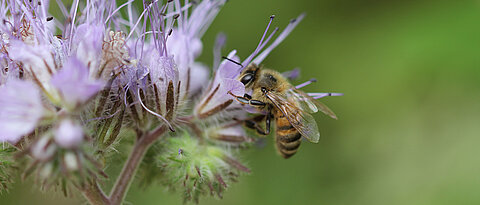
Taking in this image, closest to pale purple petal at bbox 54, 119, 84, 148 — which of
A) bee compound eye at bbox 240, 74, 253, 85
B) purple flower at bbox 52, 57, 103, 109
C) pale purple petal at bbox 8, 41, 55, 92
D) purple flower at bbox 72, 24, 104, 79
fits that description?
purple flower at bbox 52, 57, 103, 109

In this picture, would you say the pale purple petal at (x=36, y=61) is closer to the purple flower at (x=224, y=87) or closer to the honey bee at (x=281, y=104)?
the purple flower at (x=224, y=87)

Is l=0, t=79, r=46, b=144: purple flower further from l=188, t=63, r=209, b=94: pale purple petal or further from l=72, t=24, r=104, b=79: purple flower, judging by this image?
l=188, t=63, r=209, b=94: pale purple petal

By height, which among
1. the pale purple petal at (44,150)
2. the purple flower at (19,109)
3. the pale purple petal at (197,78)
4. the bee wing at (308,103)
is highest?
the bee wing at (308,103)

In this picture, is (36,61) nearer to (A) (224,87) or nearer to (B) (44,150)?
(B) (44,150)

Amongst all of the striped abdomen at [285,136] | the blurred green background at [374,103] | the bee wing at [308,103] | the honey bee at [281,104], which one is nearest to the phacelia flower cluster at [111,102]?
the honey bee at [281,104]

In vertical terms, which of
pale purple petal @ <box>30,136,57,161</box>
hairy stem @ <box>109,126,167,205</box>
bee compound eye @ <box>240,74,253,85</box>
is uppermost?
bee compound eye @ <box>240,74,253,85</box>

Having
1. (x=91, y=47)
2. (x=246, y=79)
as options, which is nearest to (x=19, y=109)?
(x=91, y=47)
